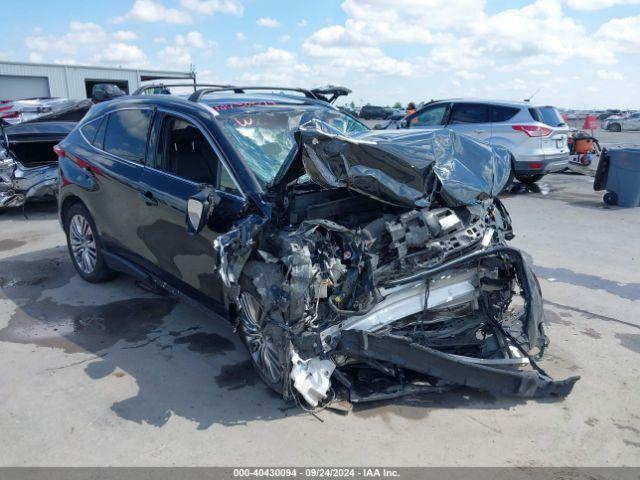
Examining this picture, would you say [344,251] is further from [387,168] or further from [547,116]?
[547,116]

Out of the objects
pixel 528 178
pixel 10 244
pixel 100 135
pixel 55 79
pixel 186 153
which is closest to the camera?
pixel 186 153

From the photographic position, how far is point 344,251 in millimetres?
3383

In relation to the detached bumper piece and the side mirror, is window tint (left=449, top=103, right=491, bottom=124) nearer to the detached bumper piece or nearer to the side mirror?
the detached bumper piece

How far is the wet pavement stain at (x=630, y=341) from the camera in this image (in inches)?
174

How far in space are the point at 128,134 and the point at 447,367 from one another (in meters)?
3.48

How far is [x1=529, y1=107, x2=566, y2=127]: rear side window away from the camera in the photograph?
11.5 meters

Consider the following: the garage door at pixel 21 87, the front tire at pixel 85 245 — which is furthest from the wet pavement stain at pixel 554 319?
the garage door at pixel 21 87

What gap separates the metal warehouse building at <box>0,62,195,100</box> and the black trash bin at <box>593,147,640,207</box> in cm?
2513

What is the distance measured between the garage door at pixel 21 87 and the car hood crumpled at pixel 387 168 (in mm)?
33716

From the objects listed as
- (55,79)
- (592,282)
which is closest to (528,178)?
(592,282)

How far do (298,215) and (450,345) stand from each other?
4.76 ft

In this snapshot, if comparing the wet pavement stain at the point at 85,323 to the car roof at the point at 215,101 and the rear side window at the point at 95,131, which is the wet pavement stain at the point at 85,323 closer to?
the rear side window at the point at 95,131

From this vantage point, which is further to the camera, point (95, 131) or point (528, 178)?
point (528, 178)

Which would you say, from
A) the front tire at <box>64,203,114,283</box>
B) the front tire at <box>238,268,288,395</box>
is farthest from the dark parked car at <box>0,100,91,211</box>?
the front tire at <box>238,268,288,395</box>
